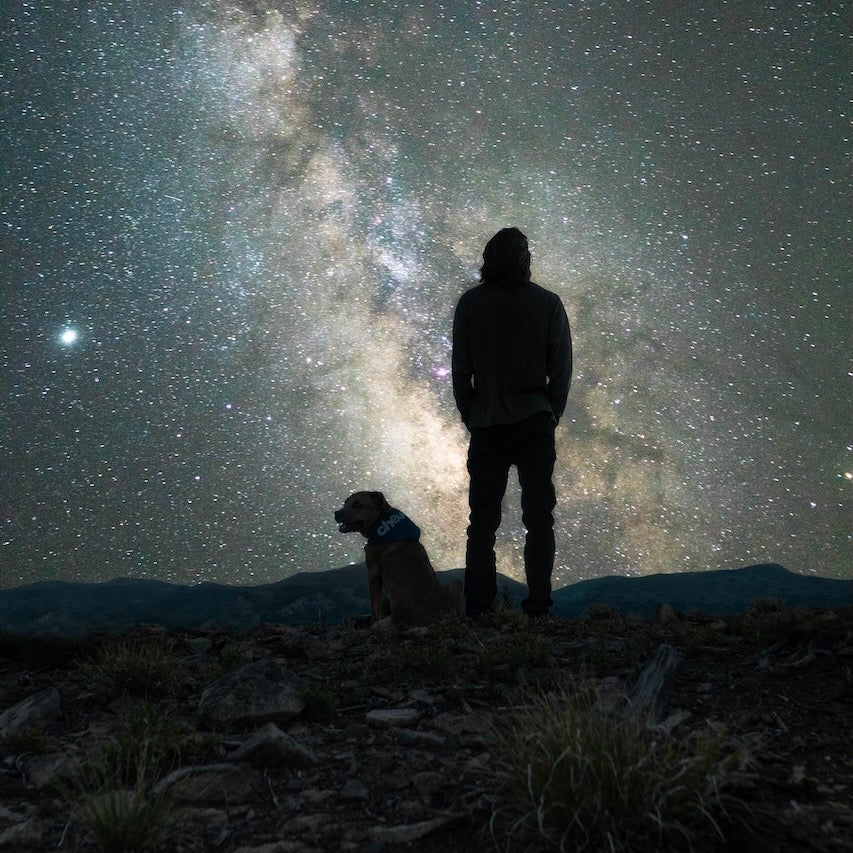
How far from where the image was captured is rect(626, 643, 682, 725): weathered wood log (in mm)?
3057

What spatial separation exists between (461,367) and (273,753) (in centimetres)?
411

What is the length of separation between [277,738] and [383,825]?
75cm

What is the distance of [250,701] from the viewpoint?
3.60 meters

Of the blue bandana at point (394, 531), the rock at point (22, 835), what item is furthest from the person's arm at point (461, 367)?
the rock at point (22, 835)

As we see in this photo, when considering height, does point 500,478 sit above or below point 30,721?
above

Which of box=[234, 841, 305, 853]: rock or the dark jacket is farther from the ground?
the dark jacket

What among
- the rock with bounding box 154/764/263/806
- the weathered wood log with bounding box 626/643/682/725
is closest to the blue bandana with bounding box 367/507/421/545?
the weathered wood log with bounding box 626/643/682/725

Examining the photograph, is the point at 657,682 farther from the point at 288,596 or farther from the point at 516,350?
the point at 288,596

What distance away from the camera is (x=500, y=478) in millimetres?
6430

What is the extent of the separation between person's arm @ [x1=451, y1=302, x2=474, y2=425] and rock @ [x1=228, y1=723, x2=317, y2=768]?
3863 mm

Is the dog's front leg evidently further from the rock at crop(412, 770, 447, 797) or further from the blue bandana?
the rock at crop(412, 770, 447, 797)

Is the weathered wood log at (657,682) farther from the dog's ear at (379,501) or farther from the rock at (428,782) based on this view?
the dog's ear at (379,501)

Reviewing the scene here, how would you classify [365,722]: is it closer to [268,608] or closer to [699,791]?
[699,791]

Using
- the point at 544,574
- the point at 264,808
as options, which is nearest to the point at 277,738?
the point at 264,808
